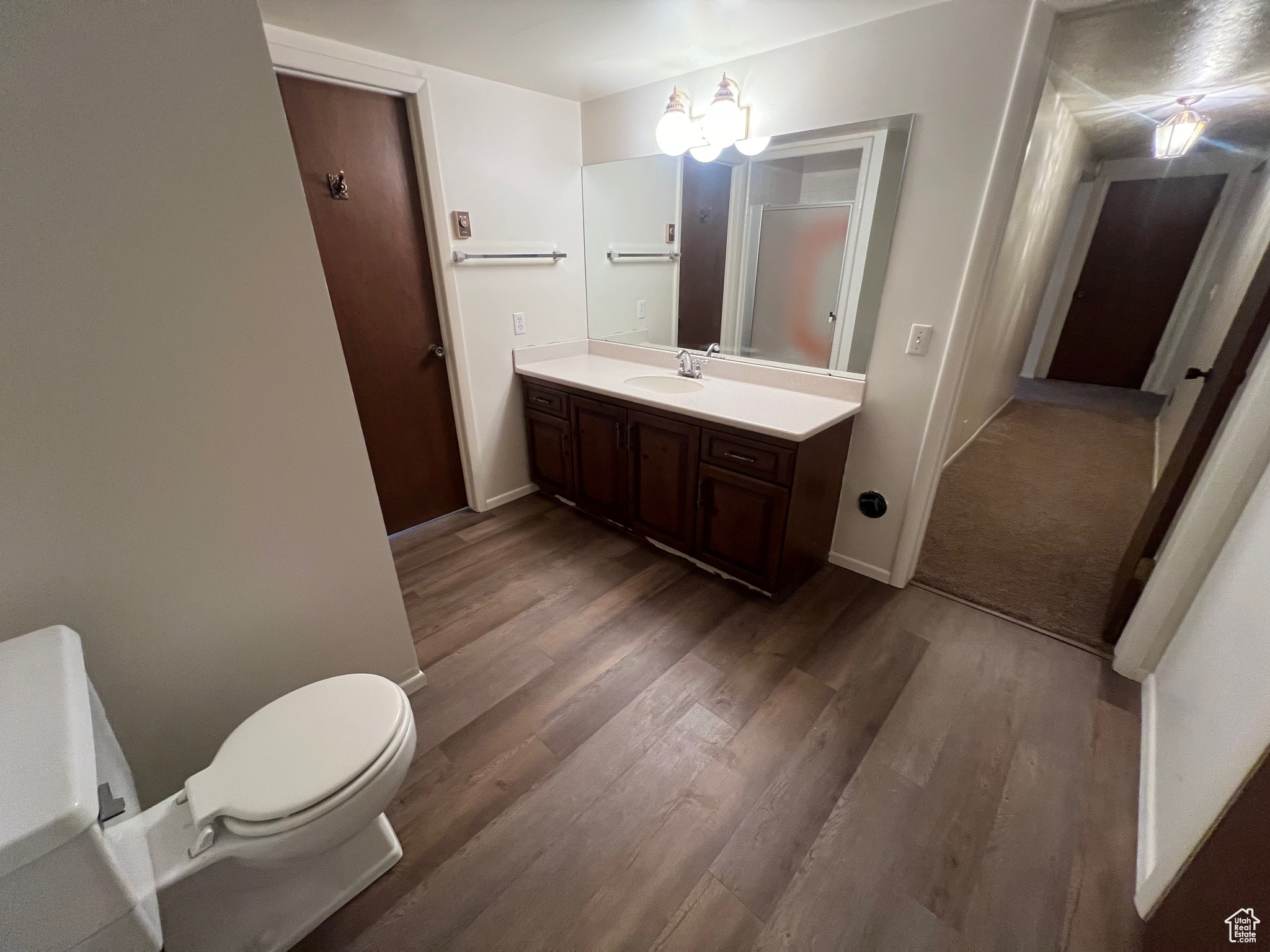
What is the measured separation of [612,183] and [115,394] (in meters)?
2.43

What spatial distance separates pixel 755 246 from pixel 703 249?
326 millimetres

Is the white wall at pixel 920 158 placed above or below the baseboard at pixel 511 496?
above

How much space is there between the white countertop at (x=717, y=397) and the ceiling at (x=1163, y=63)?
Result: 1.38 metres

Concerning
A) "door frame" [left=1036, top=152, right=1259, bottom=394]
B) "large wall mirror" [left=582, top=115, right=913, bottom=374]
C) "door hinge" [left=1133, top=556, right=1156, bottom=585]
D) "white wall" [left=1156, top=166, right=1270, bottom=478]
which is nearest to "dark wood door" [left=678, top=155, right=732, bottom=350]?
"large wall mirror" [left=582, top=115, right=913, bottom=374]

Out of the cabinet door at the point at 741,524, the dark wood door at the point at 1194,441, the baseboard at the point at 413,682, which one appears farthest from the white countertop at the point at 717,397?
the baseboard at the point at 413,682

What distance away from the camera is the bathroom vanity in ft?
6.32

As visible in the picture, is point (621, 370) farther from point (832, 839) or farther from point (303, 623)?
point (832, 839)

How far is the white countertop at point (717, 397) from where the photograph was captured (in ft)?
6.15

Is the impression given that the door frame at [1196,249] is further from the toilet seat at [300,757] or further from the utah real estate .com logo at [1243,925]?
the toilet seat at [300,757]

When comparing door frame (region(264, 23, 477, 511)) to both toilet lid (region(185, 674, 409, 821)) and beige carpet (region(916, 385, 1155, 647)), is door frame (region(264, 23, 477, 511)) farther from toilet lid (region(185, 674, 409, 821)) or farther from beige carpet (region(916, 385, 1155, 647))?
beige carpet (region(916, 385, 1155, 647))

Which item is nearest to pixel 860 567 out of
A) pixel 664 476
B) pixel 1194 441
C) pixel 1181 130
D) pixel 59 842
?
pixel 664 476

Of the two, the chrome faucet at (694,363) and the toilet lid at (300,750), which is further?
the chrome faucet at (694,363)

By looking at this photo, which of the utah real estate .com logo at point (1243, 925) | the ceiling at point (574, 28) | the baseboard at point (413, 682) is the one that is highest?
the ceiling at point (574, 28)

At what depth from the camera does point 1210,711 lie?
3.85 ft
